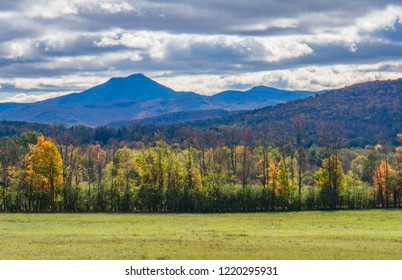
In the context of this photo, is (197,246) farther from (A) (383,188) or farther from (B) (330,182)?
(A) (383,188)

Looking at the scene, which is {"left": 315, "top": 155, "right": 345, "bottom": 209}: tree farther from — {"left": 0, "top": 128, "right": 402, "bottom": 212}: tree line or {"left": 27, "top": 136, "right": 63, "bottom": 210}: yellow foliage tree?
{"left": 27, "top": 136, "right": 63, "bottom": 210}: yellow foliage tree

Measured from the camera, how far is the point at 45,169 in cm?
10744

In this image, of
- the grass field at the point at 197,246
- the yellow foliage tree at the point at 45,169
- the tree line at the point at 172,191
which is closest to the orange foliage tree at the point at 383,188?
the tree line at the point at 172,191

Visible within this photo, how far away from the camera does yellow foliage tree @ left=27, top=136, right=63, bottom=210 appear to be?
106562 millimetres

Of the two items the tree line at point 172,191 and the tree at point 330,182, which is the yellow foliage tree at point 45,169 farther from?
the tree at point 330,182

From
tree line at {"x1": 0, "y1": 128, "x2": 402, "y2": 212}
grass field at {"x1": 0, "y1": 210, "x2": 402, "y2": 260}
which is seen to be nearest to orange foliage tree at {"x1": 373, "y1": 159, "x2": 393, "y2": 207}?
tree line at {"x1": 0, "y1": 128, "x2": 402, "y2": 212}

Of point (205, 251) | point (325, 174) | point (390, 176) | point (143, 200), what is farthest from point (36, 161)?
point (205, 251)

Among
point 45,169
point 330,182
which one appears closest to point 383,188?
point 330,182

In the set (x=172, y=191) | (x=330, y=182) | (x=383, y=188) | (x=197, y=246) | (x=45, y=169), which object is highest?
(x=45, y=169)

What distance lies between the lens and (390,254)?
3859 cm
